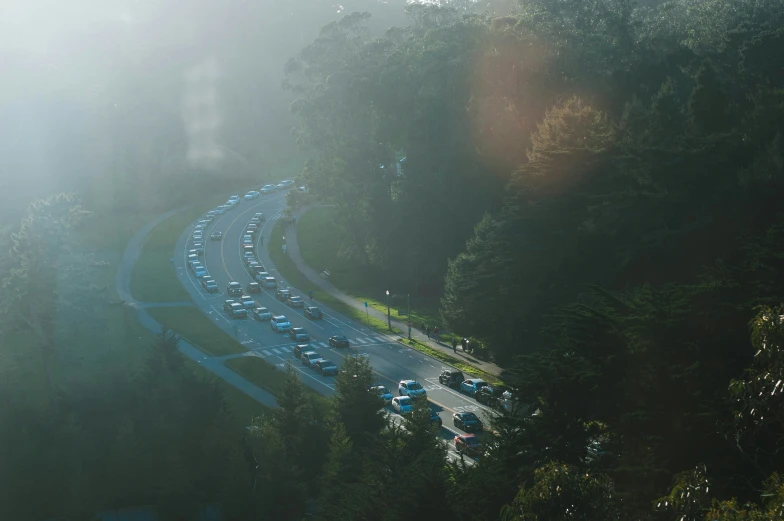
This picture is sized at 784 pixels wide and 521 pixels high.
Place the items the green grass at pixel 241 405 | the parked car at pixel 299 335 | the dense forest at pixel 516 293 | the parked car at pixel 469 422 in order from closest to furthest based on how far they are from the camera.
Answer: the dense forest at pixel 516 293 < the parked car at pixel 469 422 < the green grass at pixel 241 405 < the parked car at pixel 299 335

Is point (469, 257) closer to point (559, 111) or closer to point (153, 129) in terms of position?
point (559, 111)

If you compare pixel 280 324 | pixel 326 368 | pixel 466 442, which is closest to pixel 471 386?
pixel 466 442

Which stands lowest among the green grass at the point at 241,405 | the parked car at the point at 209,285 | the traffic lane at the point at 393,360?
the green grass at the point at 241,405

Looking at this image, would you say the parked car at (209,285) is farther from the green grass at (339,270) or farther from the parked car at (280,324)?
the parked car at (280,324)

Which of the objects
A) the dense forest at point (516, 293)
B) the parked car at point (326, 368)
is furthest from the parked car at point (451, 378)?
the parked car at point (326, 368)

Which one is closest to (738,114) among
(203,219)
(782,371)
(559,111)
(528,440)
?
(559,111)

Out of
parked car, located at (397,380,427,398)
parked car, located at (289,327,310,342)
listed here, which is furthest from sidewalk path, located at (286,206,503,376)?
parked car, located at (289,327,310,342)

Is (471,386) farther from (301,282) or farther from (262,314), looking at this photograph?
(301,282)

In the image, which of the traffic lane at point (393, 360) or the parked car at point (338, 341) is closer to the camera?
the traffic lane at point (393, 360)
